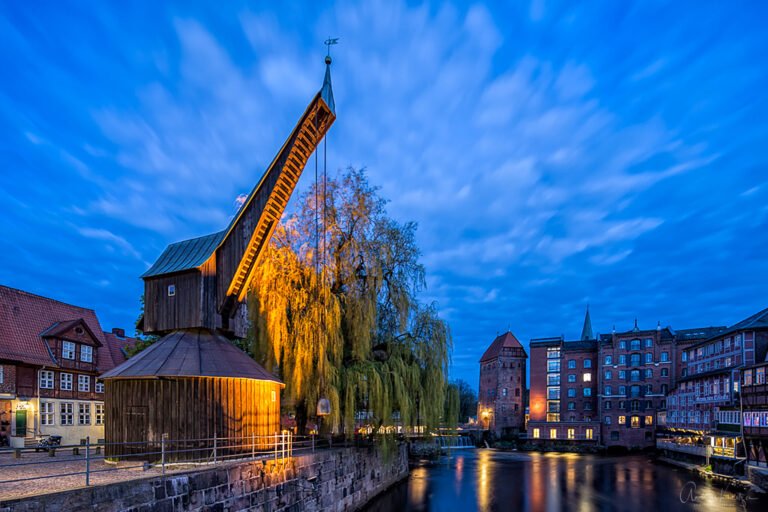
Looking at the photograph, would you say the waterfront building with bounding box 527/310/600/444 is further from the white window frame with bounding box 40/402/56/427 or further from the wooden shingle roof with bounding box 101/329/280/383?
the wooden shingle roof with bounding box 101/329/280/383

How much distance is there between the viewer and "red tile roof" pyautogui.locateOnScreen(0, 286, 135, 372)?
80.2 feet

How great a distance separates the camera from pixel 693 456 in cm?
4144

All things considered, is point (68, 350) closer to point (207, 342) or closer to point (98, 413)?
point (98, 413)

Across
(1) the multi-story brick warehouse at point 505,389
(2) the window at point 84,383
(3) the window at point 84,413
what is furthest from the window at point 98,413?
(1) the multi-story brick warehouse at point 505,389

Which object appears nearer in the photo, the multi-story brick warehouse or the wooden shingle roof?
the wooden shingle roof

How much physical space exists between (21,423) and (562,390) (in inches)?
2288

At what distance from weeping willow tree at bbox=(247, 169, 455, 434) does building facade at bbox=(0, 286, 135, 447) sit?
10.5 meters

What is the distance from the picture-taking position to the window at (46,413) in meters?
25.7

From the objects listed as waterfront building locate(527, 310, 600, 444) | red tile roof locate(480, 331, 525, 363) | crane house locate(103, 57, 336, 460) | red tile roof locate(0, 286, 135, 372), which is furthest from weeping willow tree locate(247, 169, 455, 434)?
red tile roof locate(480, 331, 525, 363)

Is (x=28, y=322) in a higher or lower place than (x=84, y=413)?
higher

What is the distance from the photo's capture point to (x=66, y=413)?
90.6ft

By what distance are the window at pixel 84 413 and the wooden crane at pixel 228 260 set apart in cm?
1645

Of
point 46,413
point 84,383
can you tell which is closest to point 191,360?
point 46,413

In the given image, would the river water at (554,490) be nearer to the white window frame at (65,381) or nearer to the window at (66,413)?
the window at (66,413)
